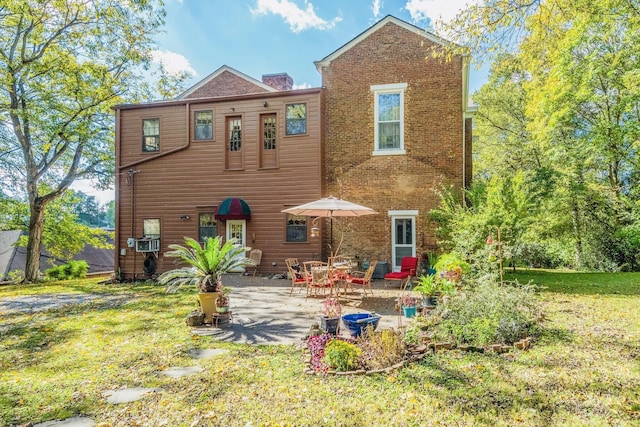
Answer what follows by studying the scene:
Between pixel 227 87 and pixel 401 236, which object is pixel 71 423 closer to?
pixel 401 236

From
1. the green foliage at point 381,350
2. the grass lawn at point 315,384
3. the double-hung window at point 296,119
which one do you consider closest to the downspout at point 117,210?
the double-hung window at point 296,119

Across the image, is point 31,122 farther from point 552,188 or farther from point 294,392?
point 552,188

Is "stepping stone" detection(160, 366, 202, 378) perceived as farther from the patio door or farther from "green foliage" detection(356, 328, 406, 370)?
the patio door

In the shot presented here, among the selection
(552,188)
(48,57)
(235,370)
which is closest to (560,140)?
(552,188)

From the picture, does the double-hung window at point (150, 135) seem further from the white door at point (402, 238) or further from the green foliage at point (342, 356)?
the green foliage at point (342, 356)

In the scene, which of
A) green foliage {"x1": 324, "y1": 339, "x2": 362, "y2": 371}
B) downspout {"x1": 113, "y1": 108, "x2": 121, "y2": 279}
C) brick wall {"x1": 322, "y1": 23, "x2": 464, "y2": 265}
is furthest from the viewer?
downspout {"x1": 113, "y1": 108, "x2": 121, "y2": 279}

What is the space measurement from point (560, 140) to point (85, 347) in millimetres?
18338

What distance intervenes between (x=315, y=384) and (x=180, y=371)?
1682 millimetres

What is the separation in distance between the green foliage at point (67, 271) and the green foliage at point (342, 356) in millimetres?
19782

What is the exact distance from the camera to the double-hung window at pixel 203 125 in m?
14.9

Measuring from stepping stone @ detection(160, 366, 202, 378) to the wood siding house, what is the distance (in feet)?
29.6

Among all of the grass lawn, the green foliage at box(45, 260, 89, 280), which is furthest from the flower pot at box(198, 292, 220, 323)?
the green foliage at box(45, 260, 89, 280)

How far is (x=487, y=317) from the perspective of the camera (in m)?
5.25

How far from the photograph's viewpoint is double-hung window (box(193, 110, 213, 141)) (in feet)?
48.8
